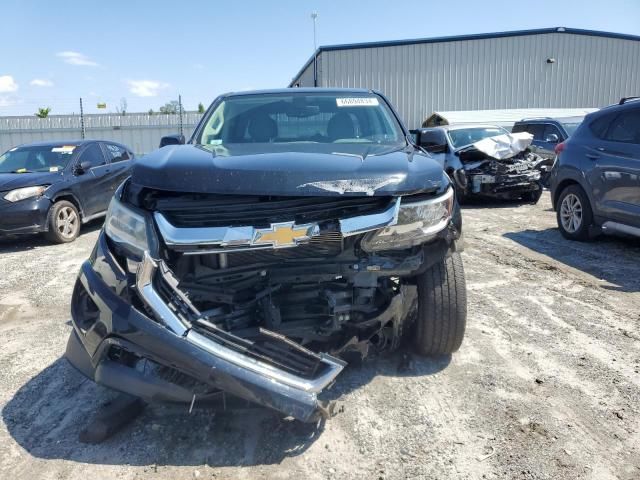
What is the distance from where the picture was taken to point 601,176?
19.4 feet

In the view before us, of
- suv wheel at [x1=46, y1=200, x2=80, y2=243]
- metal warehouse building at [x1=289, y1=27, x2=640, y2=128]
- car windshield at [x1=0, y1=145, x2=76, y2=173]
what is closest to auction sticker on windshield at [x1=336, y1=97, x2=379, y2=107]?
suv wheel at [x1=46, y1=200, x2=80, y2=243]

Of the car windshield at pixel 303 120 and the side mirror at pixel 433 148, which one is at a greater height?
the car windshield at pixel 303 120

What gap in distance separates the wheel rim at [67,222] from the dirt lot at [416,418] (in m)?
3.43

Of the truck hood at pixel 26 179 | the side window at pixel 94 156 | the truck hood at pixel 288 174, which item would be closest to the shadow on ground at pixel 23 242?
the truck hood at pixel 26 179

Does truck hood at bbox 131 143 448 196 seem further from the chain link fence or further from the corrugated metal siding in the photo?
the corrugated metal siding

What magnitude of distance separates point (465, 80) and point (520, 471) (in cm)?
2380

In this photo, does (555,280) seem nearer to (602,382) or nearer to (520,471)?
(602,382)

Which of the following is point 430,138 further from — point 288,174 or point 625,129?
point 625,129

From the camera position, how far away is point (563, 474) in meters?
2.16

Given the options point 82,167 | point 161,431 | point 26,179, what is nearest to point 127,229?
point 161,431

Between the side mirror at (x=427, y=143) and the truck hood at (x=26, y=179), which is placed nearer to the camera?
the side mirror at (x=427, y=143)

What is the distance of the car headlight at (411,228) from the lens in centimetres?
237

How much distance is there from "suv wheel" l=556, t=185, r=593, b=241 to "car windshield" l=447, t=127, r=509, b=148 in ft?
13.0

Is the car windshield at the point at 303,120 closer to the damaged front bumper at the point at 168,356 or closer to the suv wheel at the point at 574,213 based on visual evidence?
the damaged front bumper at the point at 168,356
